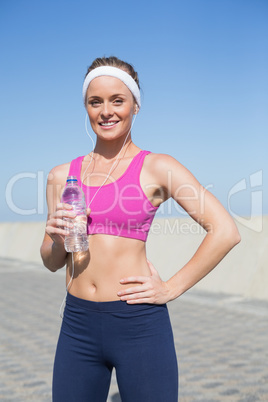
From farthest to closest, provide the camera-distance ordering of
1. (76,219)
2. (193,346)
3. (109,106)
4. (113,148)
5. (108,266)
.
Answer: (193,346)
(113,148)
(109,106)
(108,266)
(76,219)

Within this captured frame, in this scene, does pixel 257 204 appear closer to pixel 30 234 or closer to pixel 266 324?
pixel 266 324

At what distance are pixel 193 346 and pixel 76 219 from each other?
4629mm

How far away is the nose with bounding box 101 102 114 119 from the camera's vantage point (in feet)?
8.61

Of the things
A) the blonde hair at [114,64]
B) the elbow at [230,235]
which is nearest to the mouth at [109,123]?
the blonde hair at [114,64]

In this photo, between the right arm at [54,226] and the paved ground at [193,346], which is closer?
the right arm at [54,226]

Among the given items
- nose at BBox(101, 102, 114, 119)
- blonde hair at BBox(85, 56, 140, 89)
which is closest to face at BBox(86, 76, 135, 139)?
nose at BBox(101, 102, 114, 119)

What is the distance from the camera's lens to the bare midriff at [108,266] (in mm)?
2500

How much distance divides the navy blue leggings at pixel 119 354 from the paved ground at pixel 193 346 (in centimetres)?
252

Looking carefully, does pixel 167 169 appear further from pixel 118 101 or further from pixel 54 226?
pixel 54 226

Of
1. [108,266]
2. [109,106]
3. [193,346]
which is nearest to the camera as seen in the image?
[108,266]

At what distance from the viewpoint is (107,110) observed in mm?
2625

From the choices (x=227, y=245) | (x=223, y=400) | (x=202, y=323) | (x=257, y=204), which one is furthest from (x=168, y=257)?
(x=227, y=245)

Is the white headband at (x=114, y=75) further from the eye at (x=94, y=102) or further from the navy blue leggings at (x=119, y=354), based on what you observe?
the navy blue leggings at (x=119, y=354)

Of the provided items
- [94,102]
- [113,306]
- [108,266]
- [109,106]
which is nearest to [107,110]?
[109,106]
